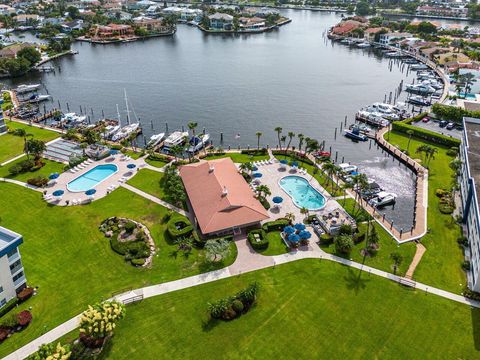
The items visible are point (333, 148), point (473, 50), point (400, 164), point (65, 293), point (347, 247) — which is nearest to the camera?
point (65, 293)

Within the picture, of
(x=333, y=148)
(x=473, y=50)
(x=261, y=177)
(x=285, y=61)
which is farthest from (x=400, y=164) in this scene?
(x=473, y=50)

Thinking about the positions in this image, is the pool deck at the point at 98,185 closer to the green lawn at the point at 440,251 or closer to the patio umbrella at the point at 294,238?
the patio umbrella at the point at 294,238

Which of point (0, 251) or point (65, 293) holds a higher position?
point (0, 251)

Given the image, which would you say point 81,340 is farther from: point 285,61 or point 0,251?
point 285,61

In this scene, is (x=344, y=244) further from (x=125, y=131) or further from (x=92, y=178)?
(x=125, y=131)

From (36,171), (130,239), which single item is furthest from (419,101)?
(36,171)

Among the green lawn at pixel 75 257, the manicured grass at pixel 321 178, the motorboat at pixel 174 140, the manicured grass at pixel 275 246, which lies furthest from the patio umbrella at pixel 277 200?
the motorboat at pixel 174 140
